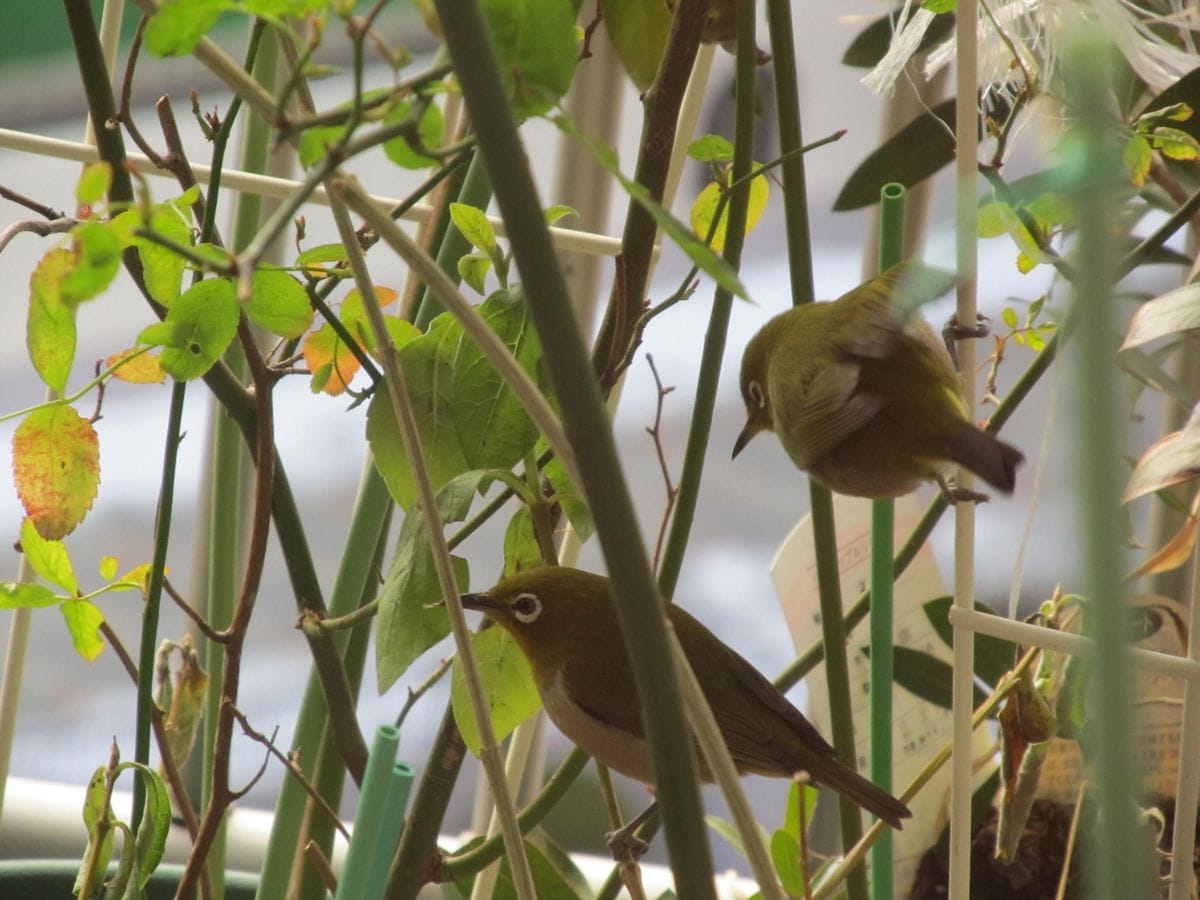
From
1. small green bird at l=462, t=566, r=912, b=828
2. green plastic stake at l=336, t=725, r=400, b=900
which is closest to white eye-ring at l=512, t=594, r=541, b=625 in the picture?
small green bird at l=462, t=566, r=912, b=828

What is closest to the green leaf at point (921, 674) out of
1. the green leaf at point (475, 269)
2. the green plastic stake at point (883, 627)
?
the green plastic stake at point (883, 627)

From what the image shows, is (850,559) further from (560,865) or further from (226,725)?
(226,725)

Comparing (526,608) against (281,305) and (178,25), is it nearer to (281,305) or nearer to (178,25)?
(281,305)

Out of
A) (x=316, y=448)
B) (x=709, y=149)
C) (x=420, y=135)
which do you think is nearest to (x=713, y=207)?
(x=709, y=149)

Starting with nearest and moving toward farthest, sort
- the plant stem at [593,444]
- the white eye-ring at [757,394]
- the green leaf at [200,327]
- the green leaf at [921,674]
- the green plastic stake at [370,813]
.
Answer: the plant stem at [593,444], the green plastic stake at [370,813], the green leaf at [200,327], the white eye-ring at [757,394], the green leaf at [921,674]

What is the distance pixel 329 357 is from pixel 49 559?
0.16 m

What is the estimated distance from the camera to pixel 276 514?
0.53 meters

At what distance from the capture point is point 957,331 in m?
0.46

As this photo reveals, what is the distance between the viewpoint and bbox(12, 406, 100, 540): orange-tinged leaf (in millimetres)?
504

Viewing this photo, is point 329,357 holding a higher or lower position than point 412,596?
higher

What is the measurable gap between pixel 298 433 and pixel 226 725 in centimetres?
150

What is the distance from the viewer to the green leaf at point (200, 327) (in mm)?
444

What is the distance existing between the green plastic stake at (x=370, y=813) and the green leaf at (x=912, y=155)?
748 mm

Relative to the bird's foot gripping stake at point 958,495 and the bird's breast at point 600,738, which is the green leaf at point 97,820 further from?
the bird's foot gripping stake at point 958,495
